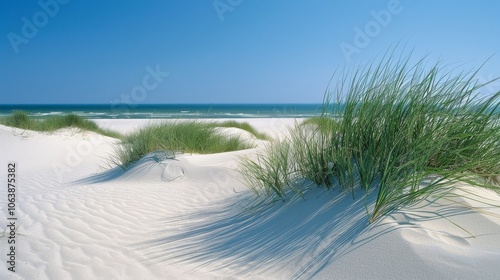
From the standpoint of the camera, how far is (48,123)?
13312 mm

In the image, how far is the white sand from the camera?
2.18 metres

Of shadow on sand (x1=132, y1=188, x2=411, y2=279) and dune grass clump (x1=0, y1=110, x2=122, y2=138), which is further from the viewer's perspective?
dune grass clump (x1=0, y1=110, x2=122, y2=138)

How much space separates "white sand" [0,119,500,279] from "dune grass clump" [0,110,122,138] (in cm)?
894

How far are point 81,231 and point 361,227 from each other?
8.68ft

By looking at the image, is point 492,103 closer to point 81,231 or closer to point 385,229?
point 385,229

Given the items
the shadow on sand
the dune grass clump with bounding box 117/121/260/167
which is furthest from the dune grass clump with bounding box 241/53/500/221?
the dune grass clump with bounding box 117/121/260/167

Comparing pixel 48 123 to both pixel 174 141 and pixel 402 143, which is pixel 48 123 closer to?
pixel 174 141

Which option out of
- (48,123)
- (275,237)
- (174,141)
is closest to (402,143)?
(275,237)

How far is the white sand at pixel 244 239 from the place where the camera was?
2.18 meters

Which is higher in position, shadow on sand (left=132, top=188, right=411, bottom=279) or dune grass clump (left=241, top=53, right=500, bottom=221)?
dune grass clump (left=241, top=53, right=500, bottom=221)

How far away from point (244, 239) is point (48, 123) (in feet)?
41.8

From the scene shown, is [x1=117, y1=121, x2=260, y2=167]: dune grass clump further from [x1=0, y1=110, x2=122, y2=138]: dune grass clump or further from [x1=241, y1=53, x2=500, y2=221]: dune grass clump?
[x1=0, y1=110, x2=122, y2=138]: dune grass clump

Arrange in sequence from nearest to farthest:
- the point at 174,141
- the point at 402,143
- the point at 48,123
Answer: the point at 402,143 < the point at 174,141 < the point at 48,123

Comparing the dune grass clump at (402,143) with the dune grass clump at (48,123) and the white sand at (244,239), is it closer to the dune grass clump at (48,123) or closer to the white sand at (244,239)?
the white sand at (244,239)
